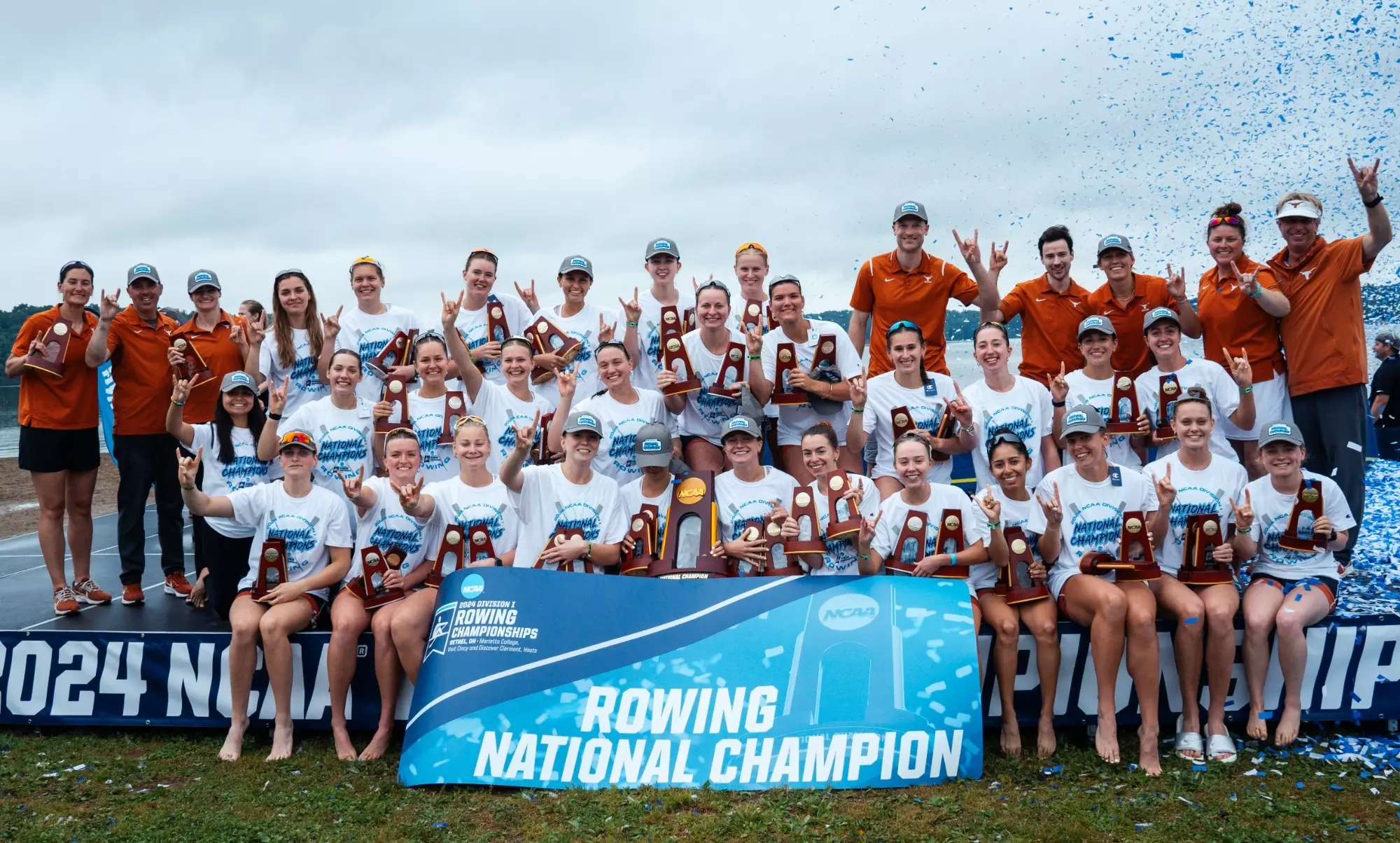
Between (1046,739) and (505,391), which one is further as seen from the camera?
(505,391)

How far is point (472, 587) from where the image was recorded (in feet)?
17.5

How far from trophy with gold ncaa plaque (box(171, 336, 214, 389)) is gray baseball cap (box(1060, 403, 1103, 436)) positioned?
5.81 m

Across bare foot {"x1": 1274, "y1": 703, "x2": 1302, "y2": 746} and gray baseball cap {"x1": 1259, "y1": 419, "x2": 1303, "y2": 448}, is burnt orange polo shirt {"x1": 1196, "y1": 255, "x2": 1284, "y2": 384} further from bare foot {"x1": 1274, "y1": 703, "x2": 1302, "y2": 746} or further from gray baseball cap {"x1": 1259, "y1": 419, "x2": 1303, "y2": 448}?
bare foot {"x1": 1274, "y1": 703, "x2": 1302, "y2": 746}

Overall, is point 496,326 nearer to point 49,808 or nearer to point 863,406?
point 863,406

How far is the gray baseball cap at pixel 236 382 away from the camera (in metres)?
6.39

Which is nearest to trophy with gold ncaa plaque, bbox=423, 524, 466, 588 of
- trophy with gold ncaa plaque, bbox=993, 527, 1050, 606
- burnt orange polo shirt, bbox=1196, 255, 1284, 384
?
trophy with gold ncaa plaque, bbox=993, 527, 1050, 606

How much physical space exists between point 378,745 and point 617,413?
2.41 meters

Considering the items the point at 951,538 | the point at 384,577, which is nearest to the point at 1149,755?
the point at 951,538

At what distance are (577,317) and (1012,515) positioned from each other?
3.44m

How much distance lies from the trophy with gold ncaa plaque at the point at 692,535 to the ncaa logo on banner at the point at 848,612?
69 cm

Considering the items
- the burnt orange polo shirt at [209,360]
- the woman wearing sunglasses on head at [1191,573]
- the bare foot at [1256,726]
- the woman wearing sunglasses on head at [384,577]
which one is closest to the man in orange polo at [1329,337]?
the woman wearing sunglasses on head at [1191,573]

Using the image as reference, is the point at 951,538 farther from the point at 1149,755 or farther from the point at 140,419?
the point at 140,419

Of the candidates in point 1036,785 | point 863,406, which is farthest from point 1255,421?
point 1036,785

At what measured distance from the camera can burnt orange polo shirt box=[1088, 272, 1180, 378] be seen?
6789mm
